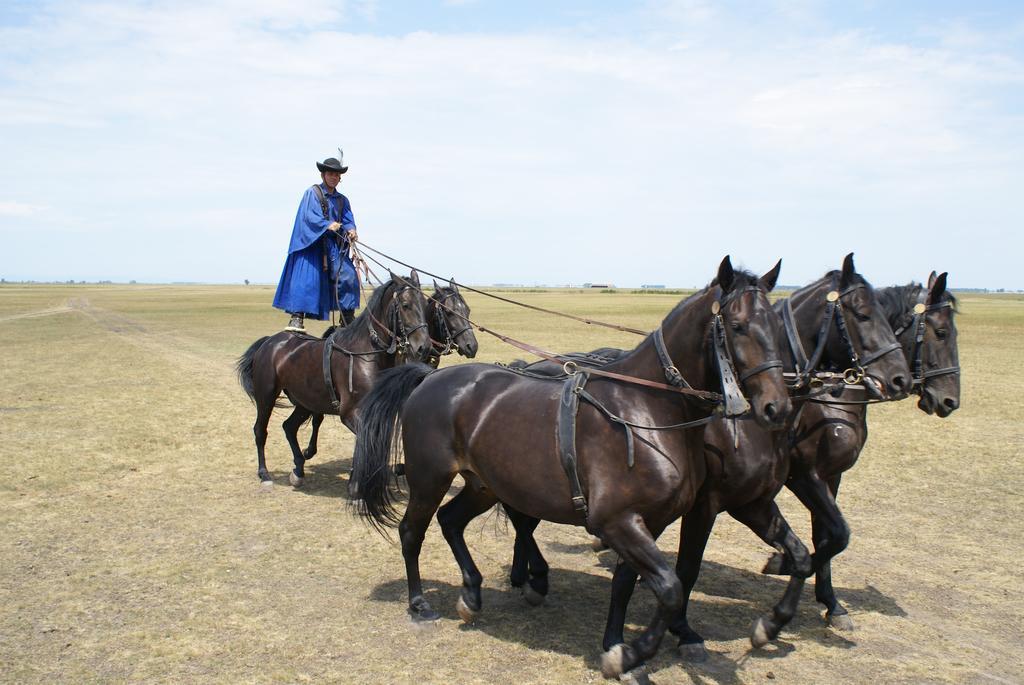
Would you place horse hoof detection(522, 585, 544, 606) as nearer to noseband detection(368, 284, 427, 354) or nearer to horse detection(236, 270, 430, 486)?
horse detection(236, 270, 430, 486)

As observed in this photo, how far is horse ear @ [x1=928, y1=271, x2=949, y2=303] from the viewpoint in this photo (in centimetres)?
628

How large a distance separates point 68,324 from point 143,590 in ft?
133

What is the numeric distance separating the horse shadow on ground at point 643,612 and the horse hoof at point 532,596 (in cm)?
5

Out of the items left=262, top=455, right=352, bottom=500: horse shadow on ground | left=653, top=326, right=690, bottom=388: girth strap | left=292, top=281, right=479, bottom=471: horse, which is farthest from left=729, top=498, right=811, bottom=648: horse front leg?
left=262, top=455, right=352, bottom=500: horse shadow on ground

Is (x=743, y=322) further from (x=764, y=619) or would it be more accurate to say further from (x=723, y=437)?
(x=764, y=619)

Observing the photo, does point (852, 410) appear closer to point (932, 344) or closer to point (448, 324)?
point (932, 344)

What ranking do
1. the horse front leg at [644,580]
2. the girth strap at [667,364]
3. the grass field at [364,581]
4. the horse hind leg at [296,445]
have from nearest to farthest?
the horse front leg at [644,580] < the girth strap at [667,364] < the grass field at [364,581] < the horse hind leg at [296,445]

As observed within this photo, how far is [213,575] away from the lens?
6859 millimetres

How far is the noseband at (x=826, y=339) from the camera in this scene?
18.2ft

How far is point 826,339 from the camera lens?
5898mm

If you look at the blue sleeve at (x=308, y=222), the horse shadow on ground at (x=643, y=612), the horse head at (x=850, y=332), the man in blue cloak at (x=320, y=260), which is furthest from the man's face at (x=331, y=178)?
the horse head at (x=850, y=332)

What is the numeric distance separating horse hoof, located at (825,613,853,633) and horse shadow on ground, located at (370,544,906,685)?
0.22ft

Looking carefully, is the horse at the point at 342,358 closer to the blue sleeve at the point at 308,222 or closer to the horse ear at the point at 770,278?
the blue sleeve at the point at 308,222

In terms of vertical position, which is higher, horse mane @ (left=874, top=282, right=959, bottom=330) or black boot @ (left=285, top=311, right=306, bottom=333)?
horse mane @ (left=874, top=282, right=959, bottom=330)
